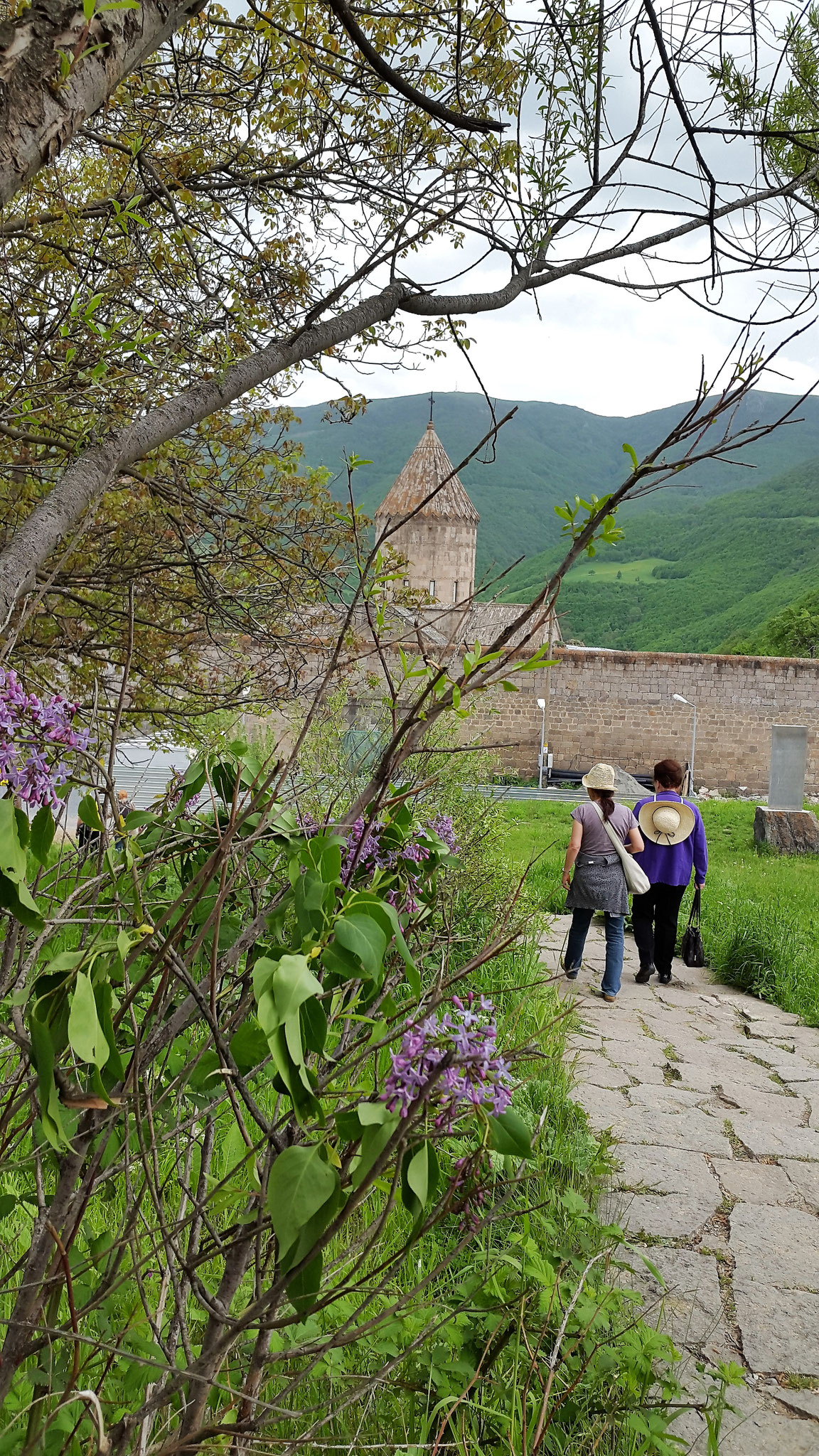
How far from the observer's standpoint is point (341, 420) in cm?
420

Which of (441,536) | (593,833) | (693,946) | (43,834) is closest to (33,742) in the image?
(43,834)

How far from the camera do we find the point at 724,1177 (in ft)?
11.6

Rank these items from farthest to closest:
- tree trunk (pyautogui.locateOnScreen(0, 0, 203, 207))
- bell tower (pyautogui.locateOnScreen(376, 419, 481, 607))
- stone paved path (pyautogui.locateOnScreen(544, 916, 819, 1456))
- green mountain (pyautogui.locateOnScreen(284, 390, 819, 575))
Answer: green mountain (pyautogui.locateOnScreen(284, 390, 819, 575)) → bell tower (pyautogui.locateOnScreen(376, 419, 481, 607)) → stone paved path (pyautogui.locateOnScreen(544, 916, 819, 1456)) → tree trunk (pyautogui.locateOnScreen(0, 0, 203, 207))

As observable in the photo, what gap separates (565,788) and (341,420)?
1591 cm

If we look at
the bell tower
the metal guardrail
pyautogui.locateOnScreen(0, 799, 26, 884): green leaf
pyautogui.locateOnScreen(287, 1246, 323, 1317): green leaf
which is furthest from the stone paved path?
the bell tower

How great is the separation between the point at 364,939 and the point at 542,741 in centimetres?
2077

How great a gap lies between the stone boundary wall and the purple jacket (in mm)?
15247

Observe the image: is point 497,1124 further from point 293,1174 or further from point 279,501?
point 279,501

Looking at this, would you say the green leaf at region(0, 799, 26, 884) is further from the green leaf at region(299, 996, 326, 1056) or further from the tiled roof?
the tiled roof

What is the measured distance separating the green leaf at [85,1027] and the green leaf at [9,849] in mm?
99

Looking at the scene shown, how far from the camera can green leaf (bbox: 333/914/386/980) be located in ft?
2.65

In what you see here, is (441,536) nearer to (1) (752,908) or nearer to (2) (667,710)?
(2) (667,710)

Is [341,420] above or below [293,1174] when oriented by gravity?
above

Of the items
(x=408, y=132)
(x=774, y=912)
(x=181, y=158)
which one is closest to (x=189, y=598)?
(x=181, y=158)
